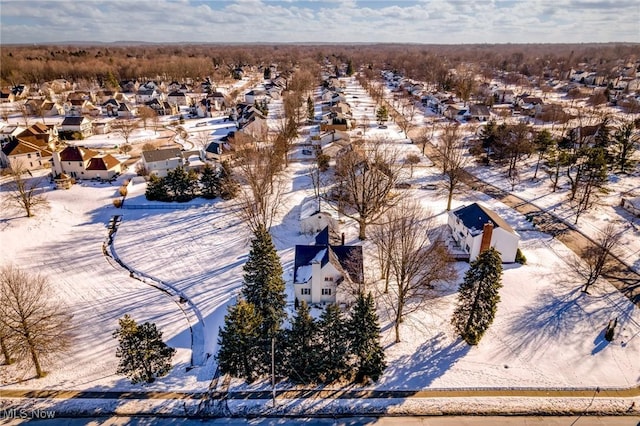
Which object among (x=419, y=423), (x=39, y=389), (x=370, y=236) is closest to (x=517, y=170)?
(x=370, y=236)

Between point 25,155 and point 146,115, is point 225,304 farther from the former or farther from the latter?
point 146,115

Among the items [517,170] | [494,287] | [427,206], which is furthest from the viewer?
[517,170]

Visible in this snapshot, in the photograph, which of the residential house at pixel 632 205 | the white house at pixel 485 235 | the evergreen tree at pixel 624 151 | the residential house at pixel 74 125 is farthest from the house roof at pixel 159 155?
the evergreen tree at pixel 624 151

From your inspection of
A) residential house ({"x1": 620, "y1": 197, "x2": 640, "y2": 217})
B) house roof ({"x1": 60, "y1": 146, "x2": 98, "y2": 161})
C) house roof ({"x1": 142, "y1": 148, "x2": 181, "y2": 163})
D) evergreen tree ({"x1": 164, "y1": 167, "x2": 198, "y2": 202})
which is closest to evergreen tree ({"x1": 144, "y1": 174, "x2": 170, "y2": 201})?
evergreen tree ({"x1": 164, "y1": 167, "x2": 198, "y2": 202})

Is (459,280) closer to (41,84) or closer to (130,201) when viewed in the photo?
(130,201)

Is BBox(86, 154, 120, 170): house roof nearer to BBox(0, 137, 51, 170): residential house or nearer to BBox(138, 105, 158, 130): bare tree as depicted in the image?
BBox(0, 137, 51, 170): residential house

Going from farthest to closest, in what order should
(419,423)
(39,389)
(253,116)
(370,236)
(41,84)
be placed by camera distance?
1. (41,84)
2. (253,116)
3. (370,236)
4. (39,389)
5. (419,423)

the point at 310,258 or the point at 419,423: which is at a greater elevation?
the point at 310,258
